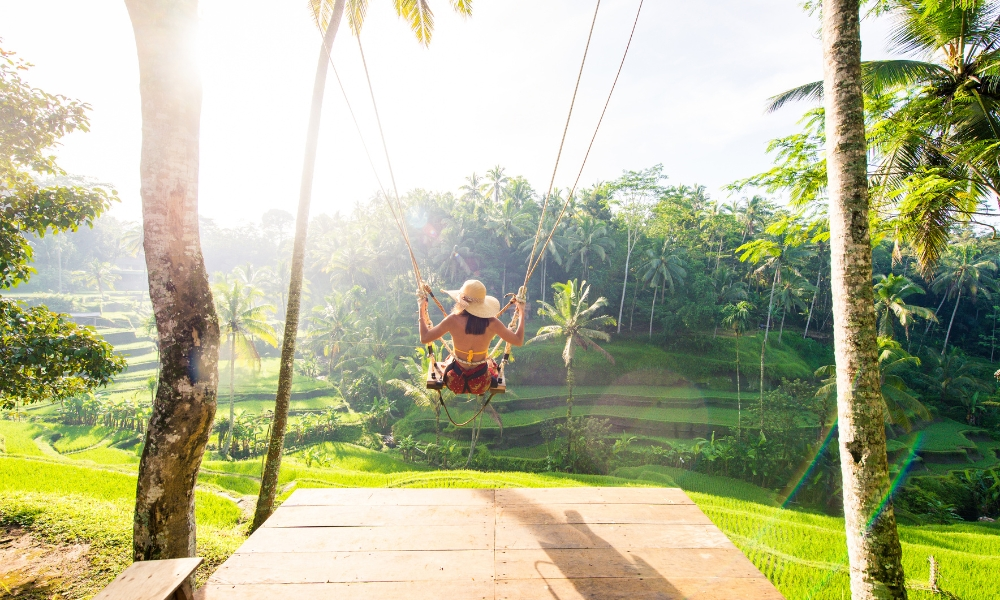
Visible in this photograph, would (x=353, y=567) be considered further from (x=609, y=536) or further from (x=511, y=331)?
(x=511, y=331)

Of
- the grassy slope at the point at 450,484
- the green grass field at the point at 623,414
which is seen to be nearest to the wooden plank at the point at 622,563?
the grassy slope at the point at 450,484

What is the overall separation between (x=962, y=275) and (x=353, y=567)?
164 feet

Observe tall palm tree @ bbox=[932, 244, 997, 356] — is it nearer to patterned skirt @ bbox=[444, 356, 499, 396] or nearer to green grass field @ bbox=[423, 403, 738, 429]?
green grass field @ bbox=[423, 403, 738, 429]

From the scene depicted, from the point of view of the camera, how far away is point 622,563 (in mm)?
2908

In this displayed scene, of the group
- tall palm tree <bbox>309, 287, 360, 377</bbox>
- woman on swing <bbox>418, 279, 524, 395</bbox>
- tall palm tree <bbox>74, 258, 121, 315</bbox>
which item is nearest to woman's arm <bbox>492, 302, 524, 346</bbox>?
woman on swing <bbox>418, 279, 524, 395</bbox>

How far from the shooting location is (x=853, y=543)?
2.77 meters

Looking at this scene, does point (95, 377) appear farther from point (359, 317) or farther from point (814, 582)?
point (359, 317)

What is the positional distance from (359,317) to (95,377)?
29005 mm

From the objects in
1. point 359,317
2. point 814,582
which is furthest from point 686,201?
point 814,582

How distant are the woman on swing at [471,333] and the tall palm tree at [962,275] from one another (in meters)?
44.5

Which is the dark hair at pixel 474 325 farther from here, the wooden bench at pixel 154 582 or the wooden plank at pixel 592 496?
the wooden bench at pixel 154 582

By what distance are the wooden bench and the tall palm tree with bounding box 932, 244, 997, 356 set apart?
4709cm

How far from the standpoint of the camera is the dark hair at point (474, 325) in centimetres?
423

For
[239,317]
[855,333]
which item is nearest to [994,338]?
[855,333]
